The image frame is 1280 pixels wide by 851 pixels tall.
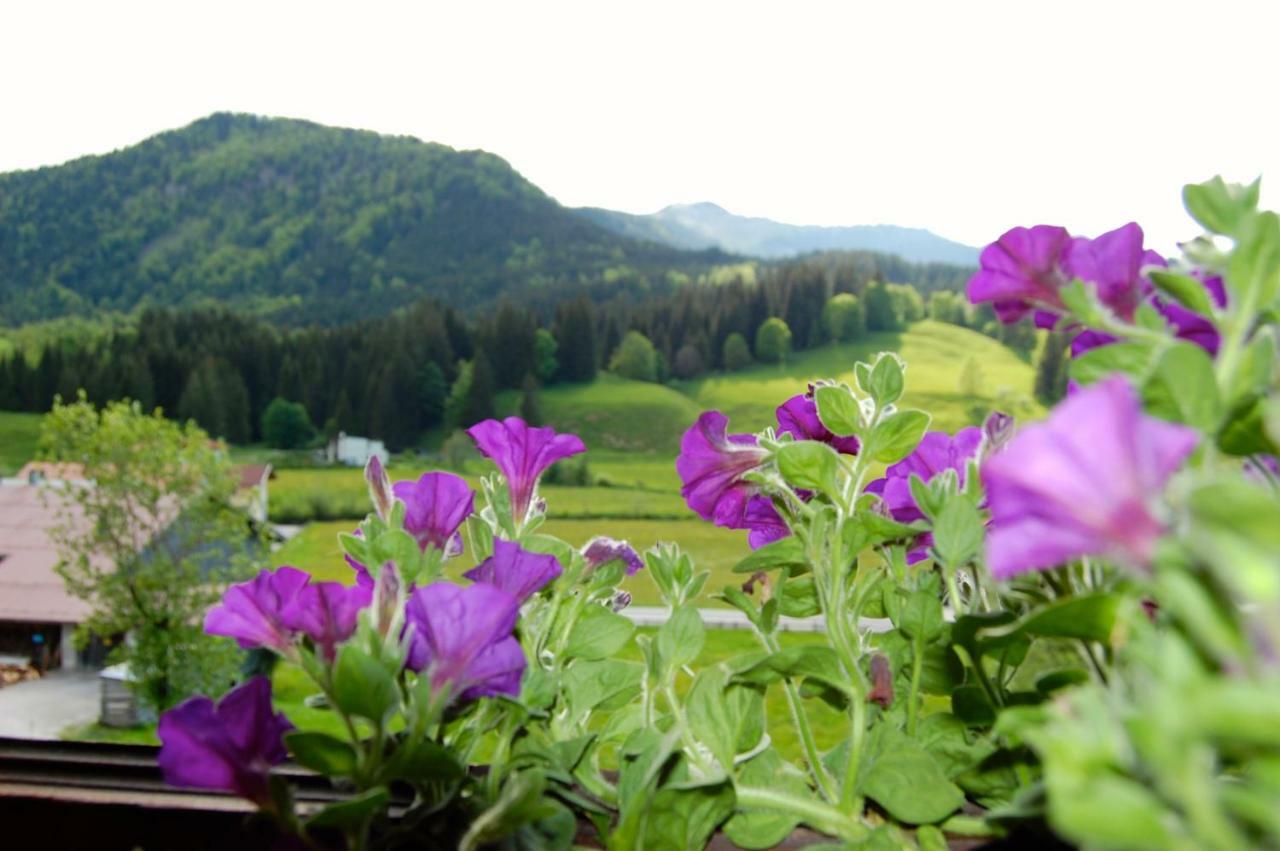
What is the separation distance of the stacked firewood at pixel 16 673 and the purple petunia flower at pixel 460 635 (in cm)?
1628

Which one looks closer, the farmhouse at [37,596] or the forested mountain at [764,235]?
the farmhouse at [37,596]

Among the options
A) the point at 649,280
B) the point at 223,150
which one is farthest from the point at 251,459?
the point at 223,150

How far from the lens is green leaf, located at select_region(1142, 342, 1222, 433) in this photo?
152mm

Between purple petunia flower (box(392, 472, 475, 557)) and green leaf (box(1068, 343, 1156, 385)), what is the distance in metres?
0.17

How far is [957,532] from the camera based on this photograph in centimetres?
23

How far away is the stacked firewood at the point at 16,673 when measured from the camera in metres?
13.6

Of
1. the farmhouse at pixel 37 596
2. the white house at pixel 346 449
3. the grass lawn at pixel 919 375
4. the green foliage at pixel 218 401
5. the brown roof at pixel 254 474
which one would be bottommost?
the farmhouse at pixel 37 596

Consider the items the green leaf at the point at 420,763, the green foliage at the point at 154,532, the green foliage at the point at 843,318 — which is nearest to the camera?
the green leaf at the point at 420,763

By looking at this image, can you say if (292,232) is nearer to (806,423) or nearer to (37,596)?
(37,596)

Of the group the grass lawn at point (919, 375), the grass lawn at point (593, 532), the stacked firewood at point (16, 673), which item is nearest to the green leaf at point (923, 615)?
the stacked firewood at point (16, 673)

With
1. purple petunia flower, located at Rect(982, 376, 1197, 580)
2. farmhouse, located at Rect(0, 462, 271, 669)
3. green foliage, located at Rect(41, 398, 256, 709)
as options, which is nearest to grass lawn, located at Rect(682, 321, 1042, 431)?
farmhouse, located at Rect(0, 462, 271, 669)

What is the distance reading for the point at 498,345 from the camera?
21.9 metres

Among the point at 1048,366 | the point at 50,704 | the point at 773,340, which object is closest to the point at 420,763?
the point at 50,704

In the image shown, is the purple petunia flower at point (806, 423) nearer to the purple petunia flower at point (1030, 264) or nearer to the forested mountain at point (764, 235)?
the purple petunia flower at point (1030, 264)
